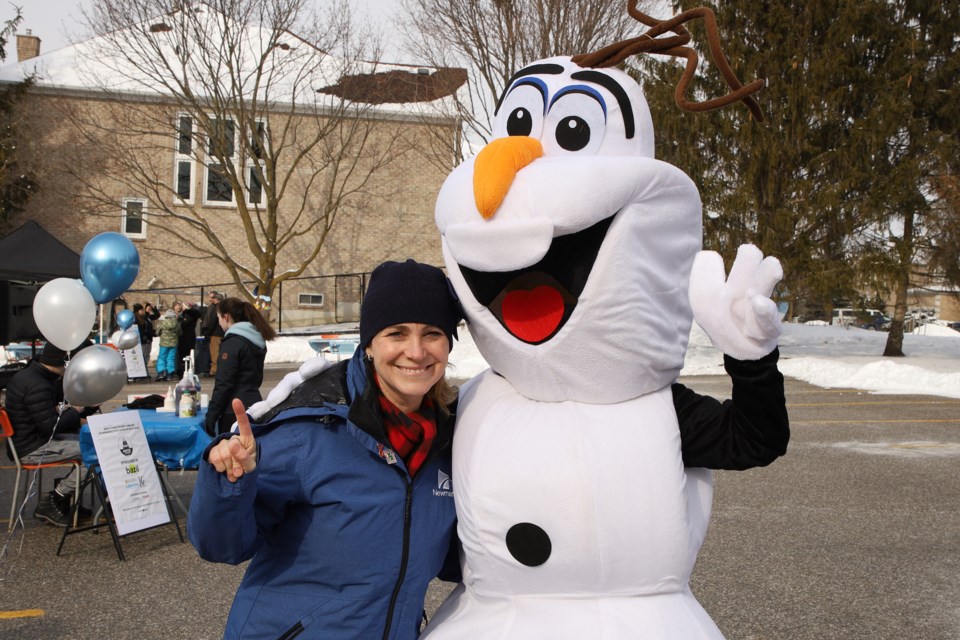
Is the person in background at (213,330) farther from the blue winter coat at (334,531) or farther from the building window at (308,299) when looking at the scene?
the blue winter coat at (334,531)

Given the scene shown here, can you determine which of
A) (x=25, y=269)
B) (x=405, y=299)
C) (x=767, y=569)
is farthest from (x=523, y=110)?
(x=25, y=269)

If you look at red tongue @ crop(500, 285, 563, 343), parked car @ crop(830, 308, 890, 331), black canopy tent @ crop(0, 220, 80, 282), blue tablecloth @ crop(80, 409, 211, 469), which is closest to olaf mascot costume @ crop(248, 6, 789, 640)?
red tongue @ crop(500, 285, 563, 343)

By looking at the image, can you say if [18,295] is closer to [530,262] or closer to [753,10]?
[530,262]

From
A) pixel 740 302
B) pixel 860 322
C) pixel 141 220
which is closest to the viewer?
pixel 740 302

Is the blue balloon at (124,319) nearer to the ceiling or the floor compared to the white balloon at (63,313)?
nearer to the floor

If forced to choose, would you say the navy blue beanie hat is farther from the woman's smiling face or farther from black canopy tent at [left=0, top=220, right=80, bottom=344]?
black canopy tent at [left=0, top=220, right=80, bottom=344]

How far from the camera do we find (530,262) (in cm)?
190

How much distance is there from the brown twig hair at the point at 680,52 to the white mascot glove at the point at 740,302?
0.61m

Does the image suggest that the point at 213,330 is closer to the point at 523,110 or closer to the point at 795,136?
the point at 795,136

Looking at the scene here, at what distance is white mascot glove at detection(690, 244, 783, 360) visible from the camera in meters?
1.83

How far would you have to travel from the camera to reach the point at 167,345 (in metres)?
15.9

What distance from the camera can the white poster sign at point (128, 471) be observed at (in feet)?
18.3

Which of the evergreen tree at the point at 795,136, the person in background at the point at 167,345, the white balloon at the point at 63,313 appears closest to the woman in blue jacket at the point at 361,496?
the white balloon at the point at 63,313

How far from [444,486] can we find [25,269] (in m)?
11.6
